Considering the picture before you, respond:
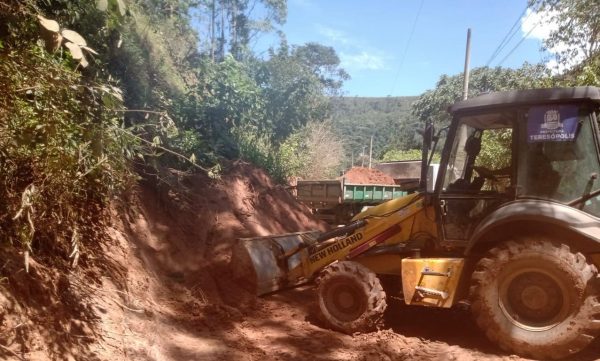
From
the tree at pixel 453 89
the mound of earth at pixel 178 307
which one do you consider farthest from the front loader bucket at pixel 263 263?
the tree at pixel 453 89

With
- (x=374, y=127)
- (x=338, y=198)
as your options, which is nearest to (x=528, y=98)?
(x=338, y=198)

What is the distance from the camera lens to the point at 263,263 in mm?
6023

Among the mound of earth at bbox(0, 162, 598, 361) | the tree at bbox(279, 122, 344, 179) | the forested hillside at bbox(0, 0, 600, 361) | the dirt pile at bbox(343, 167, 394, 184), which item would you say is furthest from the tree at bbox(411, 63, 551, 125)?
the mound of earth at bbox(0, 162, 598, 361)

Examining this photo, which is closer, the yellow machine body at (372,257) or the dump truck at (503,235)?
the dump truck at (503,235)

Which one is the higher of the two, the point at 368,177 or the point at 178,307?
the point at 368,177

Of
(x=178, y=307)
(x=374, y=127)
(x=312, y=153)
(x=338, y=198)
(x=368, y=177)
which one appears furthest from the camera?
(x=374, y=127)

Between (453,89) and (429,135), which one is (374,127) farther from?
(429,135)

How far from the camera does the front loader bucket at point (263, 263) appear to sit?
5938 millimetres

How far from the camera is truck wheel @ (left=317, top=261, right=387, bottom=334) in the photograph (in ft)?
16.1

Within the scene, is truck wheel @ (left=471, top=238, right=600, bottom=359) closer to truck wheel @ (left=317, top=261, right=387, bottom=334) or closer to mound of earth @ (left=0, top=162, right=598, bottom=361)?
mound of earth @ (left=0, top=162, right=598, bottom=361)

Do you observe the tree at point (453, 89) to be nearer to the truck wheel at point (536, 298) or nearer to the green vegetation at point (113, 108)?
the green vegetation at point (113, 108)

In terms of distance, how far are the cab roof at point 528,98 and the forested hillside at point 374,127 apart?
82.8 ft

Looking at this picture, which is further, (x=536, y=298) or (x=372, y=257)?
(x=372, y=257)

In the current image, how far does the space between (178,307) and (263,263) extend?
1278mm
